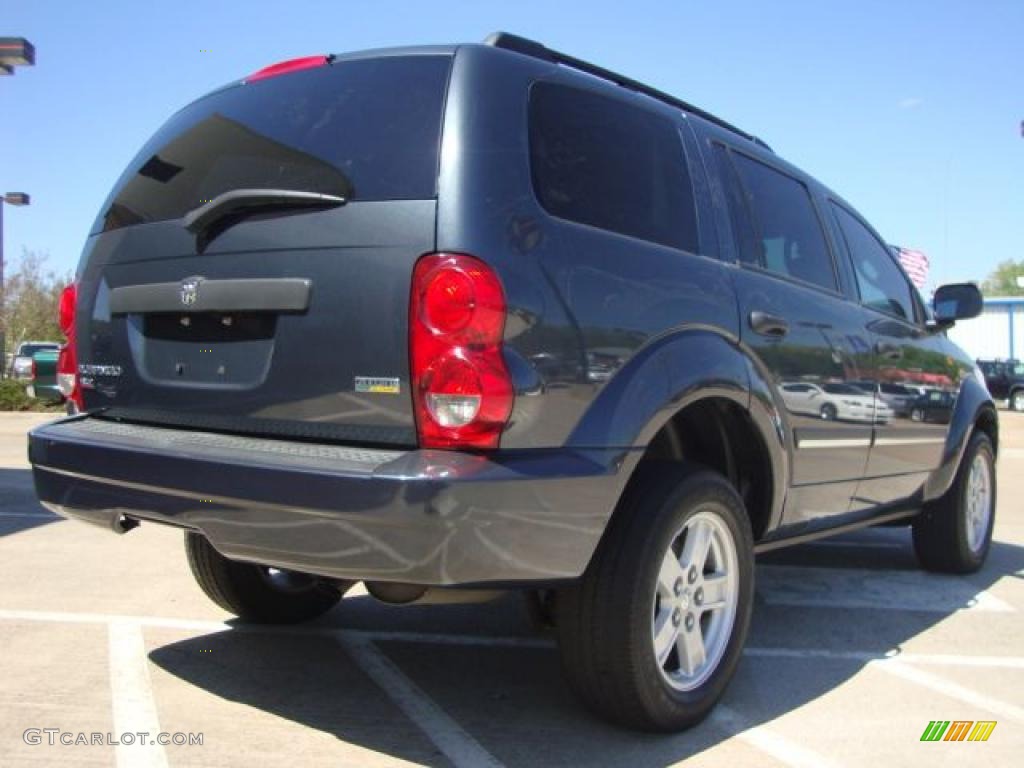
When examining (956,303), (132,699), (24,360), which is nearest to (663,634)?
(132,699)

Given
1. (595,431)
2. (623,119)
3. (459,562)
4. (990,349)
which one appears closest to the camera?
(459,562)

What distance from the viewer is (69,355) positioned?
350 centimetres

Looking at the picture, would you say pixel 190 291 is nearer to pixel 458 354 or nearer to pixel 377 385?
pixel 377 385

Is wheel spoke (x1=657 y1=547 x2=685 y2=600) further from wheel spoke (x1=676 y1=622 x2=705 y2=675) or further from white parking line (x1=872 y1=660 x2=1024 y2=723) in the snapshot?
white parking line (x1=872 y1=660 x2=1024 y2=723)

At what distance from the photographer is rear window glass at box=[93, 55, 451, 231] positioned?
269cm

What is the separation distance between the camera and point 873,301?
4.66 metres

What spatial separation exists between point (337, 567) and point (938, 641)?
9.59 ft

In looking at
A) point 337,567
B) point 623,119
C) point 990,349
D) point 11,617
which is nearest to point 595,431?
point 337,567

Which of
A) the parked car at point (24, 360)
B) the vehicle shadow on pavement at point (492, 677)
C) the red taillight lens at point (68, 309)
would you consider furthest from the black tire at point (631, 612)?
the parked car at point (24, 360)

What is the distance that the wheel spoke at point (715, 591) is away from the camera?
3197 millimetres

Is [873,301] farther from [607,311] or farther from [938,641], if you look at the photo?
[607,311]

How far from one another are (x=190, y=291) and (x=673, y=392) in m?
1.47

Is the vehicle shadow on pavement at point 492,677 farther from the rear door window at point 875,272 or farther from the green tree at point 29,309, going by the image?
the green tree at point 29,309

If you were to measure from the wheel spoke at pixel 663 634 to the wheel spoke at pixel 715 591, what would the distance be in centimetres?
19
